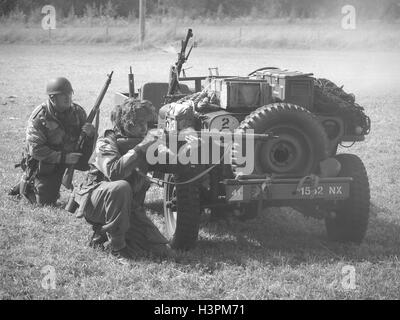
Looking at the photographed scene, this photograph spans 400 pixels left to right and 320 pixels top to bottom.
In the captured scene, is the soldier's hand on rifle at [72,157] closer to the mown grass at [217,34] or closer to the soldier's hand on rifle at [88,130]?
the soldier's hand on rifle at [88,130]

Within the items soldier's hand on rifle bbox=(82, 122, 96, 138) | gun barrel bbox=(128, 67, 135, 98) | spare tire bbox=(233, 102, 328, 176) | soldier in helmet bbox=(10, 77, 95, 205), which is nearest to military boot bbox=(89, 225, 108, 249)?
spare tire bbox=(233, 102, 328, 176)

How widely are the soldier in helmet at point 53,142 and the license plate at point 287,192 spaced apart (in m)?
2.44

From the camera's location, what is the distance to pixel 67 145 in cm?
757

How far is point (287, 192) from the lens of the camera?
5668 millimetres

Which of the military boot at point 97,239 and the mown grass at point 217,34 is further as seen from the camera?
the mown grass at point 217,34

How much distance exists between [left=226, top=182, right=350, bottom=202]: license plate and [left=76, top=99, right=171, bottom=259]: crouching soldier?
0.79 m

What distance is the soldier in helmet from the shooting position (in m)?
7.35

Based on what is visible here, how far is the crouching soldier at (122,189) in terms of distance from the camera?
18.3 ft

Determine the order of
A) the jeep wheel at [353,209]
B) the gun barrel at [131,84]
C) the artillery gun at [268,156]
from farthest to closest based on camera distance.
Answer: the gun barrel at [131,84], the jeep wheel at [353,209], the artillery gun at [268,156]

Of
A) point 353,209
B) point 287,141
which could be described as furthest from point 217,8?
point 287,141

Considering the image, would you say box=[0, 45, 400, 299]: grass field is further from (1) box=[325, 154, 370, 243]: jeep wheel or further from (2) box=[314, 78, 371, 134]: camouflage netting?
(2) box=[314, 78, 371, 134]: camouflage netting

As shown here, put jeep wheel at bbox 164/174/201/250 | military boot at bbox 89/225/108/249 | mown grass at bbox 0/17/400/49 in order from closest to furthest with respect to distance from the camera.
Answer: jeep wheel at bbox 164/174/201/250, military boot at bbox 89/225/108/249, mown grass at bbox 0/17/400/49

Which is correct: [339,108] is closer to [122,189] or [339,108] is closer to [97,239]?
[122,189]

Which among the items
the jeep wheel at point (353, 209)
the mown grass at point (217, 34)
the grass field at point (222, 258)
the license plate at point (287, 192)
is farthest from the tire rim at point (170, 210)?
the mown grass at point (217, 34)
